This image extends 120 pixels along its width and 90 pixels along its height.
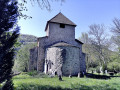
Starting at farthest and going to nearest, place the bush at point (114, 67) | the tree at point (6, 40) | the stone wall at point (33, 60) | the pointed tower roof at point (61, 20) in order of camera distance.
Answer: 1. the bush at point (114, 67)
2. the pointed tower roof at point (61, 20)
3. the stone wall at point (33, 60)
4. the tree at point (6, 40)

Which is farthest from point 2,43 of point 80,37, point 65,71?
point 80,37

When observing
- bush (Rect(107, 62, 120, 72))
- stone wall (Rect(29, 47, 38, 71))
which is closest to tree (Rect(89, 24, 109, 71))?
bush (Rect(107, 62, 120, 72))

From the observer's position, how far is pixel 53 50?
1477 cm

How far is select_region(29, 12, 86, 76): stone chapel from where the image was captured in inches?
540

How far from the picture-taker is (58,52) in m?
14.0

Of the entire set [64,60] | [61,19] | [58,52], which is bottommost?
[64,60]

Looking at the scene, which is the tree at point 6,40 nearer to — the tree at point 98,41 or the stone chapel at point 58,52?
the stone chapel at point 58,52

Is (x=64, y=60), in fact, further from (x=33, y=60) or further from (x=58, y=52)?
(x=33, y=60)

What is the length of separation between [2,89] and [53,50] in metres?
10.8

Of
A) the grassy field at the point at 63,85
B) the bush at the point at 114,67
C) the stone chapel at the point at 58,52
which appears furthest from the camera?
the bush at the point at 114,67

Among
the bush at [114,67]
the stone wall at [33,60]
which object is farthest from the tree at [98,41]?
the stone wall at [33,60]

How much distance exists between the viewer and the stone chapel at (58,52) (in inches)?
540

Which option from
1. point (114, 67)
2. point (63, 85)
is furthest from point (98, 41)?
point (63, 85)

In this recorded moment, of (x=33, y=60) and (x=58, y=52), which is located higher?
(x=58, y=52)
